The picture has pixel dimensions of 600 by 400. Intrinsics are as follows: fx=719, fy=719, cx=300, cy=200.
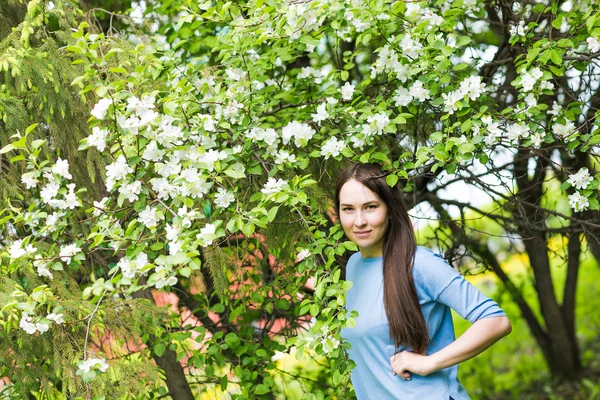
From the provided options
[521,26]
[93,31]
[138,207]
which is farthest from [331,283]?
[93,31]

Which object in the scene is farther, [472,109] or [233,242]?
[233,242]

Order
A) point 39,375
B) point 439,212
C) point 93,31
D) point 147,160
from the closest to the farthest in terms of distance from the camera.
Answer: point 147,160, point 39,375, point 93,31, point 439,212

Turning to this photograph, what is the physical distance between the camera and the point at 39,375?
9.72ft

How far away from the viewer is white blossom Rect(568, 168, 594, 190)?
9.82ft

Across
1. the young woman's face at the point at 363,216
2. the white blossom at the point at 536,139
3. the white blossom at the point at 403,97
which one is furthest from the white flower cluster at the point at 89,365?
the white blossom at the point at 536,139

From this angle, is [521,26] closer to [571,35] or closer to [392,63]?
[571,35]

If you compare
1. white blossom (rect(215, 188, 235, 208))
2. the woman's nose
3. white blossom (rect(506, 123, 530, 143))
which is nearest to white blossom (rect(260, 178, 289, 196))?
white blossom (rect(215, 188, 235, 208))

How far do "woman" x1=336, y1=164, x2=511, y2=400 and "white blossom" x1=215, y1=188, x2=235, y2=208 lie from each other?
1.32 feet

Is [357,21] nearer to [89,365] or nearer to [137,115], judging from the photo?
[137,115]

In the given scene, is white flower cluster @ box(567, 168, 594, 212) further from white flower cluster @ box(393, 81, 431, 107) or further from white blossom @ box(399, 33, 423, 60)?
white blossom @ box(399, 33, 423, 60)

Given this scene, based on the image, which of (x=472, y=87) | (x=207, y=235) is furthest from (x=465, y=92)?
(x=207, y=235)

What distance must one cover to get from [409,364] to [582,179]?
122cm

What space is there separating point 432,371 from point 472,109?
1160 millimetres

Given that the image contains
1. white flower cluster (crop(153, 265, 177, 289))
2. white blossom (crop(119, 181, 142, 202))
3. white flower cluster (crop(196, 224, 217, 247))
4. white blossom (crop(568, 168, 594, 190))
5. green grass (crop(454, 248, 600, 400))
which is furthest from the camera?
green grass (crop(454, 248, 600, 400))
